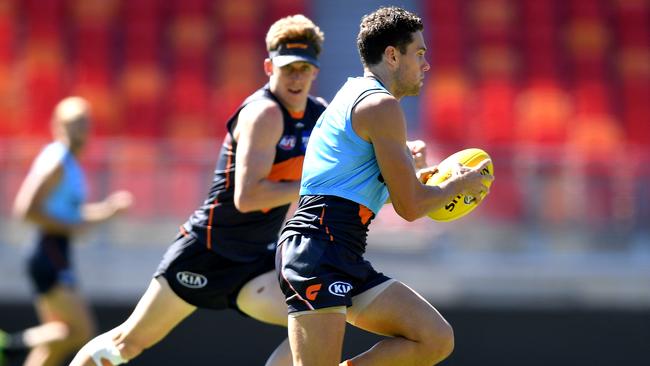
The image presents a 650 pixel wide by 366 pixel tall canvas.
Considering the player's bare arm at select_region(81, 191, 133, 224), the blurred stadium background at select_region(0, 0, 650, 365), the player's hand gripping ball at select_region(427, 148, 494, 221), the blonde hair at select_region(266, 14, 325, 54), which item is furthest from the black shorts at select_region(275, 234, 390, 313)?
the blurred stadium background at select_region(0, 0, 650, 365)

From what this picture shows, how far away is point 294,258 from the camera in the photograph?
13.9 feet

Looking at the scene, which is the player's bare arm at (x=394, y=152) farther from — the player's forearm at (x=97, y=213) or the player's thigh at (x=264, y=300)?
the player's forearm at (x=97, y=213)

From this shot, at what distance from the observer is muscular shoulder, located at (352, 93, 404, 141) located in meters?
4.09

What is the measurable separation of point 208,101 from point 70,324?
5745mm

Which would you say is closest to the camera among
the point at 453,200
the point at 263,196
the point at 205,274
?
the point at 453,200

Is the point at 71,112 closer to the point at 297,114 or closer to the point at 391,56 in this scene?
the point at 297,114

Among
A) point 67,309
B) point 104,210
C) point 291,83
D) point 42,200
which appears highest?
point 291,83

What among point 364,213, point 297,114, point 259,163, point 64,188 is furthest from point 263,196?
point 64,188

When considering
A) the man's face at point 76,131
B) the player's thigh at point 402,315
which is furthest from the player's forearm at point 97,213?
the player's thigh at point 402,315

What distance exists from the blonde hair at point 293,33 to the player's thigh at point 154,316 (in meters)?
1.35

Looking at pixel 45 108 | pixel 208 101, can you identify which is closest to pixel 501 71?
pixel 208 101

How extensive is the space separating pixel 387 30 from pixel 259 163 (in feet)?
3.48

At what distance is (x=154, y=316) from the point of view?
5.06 m

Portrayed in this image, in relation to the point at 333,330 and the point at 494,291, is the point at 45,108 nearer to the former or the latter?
the point at 494,291
